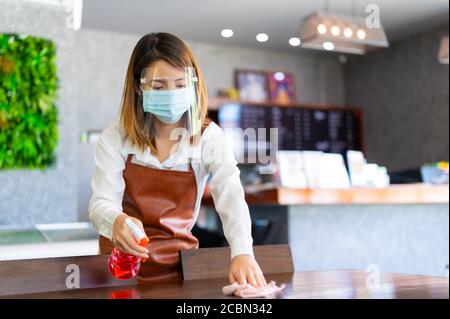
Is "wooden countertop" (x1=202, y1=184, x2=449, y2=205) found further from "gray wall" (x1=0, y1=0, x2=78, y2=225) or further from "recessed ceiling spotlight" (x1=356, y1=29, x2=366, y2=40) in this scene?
"gray wall" (x1=0, y1=0, x2=78, y2=225)

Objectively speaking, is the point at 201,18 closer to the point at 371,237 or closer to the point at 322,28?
the point at 322,28

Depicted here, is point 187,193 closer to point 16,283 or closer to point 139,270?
point 139,270

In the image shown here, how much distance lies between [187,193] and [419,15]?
2342 mm

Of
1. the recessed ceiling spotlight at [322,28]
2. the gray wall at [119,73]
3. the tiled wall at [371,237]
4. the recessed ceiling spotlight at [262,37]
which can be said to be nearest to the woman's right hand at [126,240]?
the gray wall at [119,73]

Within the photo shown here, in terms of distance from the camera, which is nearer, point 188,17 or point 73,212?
point 188,17

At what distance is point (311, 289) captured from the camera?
79cm

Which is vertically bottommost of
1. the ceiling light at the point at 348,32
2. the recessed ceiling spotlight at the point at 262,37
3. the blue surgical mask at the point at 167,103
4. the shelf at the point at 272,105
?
the blue surgical mask at the point at 167,103

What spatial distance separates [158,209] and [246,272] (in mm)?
178

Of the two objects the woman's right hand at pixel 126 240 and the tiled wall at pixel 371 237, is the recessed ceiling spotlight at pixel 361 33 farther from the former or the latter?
the woman's right hand at pixel 126 240

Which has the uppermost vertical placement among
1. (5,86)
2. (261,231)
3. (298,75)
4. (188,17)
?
(298,75)

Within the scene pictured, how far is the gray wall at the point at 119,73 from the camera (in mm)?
1116

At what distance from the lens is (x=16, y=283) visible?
2.58 feet
